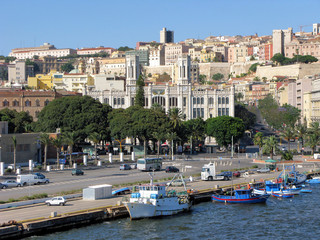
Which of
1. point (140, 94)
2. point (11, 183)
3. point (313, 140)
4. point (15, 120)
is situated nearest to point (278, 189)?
point (11, 183)

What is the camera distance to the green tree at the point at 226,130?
107344 millimetres

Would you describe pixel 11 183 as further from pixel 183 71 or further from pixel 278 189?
pixel 183 71

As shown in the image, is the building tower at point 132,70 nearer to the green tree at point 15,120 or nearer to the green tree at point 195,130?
the green tree at point 195,130

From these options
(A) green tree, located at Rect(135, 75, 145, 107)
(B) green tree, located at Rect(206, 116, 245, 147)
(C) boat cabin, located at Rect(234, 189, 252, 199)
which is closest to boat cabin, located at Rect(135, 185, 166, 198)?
(C) boat cabin, located at Rect(234, 189, 252, 199)

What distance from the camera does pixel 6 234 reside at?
41.4 meters

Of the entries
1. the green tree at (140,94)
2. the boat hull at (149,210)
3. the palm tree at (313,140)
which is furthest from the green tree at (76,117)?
the boat hull at (149,210)

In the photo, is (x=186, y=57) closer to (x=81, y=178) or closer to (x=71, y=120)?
(x=71, y=120)

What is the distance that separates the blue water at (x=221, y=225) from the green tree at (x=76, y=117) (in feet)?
155

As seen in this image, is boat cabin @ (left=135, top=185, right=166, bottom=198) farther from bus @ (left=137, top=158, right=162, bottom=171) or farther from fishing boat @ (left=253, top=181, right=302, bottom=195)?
bus @ (left=137, top=158, right=162, bottom=171)

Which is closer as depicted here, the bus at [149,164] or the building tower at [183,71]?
the bus at [149,164]

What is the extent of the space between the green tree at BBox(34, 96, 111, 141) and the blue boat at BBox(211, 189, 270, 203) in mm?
45695

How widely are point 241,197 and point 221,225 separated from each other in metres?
10.1

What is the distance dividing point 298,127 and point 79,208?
6105 centimetres

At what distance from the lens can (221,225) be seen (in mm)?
48781
